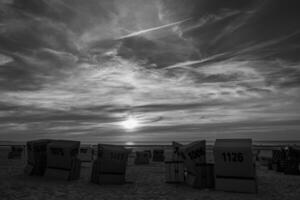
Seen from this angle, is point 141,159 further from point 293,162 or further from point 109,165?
point 293,162

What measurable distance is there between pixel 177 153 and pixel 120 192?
12.8ft

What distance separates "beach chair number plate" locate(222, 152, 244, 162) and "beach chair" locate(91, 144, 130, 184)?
553 cm

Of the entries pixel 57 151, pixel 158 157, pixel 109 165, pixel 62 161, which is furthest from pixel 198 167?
pixel 158 157

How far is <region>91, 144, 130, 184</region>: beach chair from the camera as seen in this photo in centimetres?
1420

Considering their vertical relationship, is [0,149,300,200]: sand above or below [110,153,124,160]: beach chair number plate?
below

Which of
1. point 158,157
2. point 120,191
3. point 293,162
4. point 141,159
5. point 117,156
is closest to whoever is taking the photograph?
point 120,191

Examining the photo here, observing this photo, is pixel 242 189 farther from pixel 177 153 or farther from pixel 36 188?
pixel 36 188

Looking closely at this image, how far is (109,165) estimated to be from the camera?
A: 47.2 feet

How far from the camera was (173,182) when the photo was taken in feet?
48.2

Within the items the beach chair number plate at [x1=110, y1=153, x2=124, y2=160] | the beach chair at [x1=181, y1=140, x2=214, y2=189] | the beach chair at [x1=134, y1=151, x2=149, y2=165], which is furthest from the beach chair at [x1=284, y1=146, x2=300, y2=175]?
the beach chair at [x1=134, y1=151, x2=149, y2=165]

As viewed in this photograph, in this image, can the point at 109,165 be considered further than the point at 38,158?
No

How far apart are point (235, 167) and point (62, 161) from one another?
31.8ft

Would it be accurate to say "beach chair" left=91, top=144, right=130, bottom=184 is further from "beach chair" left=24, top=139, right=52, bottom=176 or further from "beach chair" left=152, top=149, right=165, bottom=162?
"beach chair" left=152, top=149, right=165, bottom=162

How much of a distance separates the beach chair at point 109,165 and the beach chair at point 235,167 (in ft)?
17.3
